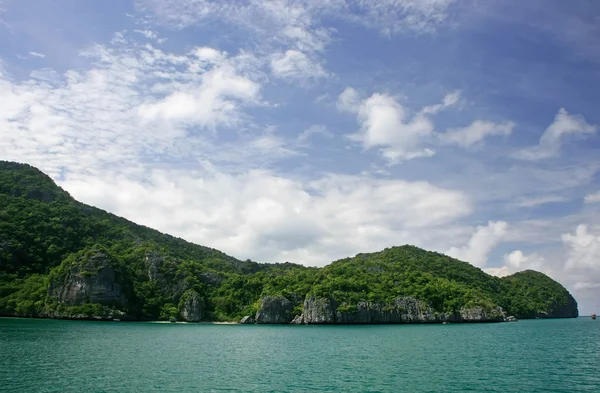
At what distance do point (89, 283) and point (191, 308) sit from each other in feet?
137

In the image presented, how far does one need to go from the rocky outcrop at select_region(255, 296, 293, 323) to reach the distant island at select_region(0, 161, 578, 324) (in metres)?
0.38

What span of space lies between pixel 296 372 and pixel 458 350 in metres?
29.1

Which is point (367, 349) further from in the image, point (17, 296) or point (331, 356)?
point (17, 296)

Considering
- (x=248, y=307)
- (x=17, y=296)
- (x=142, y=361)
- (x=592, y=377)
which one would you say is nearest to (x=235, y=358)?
(x=142, y=361)

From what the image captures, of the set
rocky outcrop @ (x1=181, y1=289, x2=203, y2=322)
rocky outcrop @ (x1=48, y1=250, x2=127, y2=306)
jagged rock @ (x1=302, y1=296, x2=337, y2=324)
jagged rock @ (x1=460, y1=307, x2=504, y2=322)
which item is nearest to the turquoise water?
jagged rock @ (x1=302, y1=296, x2=337, y2=324)

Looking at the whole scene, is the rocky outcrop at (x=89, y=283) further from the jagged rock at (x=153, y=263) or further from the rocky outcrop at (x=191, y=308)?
the jagged rock at (x=153, y=263)

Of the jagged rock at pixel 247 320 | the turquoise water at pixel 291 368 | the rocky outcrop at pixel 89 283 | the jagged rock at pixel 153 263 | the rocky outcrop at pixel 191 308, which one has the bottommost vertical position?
the turquoise water at pixel 291 368

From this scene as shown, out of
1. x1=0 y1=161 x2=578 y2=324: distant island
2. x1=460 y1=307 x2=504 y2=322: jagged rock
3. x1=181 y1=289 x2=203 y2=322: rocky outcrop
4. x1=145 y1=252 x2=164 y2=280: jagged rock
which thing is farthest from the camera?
x1=145 y1=252 x2=164 y2=280: jagged rock

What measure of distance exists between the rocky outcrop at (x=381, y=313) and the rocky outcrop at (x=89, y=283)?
220 ft

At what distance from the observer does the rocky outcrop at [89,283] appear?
13912 cm

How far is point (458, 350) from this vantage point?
58.9 metres

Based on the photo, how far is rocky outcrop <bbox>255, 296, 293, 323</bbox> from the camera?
15575 centimetres

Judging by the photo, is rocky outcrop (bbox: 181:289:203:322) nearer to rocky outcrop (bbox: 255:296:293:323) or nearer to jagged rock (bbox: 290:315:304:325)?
rocky outcrop (bbox: 255:296:293:323)

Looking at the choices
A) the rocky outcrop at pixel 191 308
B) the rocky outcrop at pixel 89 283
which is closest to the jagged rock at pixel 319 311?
the rocky outcrop at pixel 191 308
